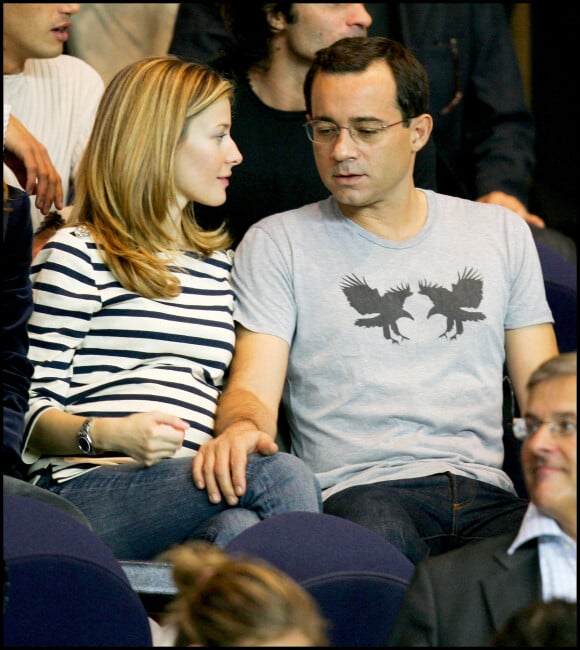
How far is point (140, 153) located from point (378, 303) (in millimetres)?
443

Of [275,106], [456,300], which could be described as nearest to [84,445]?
[456,300]

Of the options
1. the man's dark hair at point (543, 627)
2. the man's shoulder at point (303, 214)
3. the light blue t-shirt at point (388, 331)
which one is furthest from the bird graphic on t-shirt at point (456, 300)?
the man's dark hair at point (543, 627)

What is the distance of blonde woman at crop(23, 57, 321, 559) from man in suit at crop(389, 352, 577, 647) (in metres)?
0.41

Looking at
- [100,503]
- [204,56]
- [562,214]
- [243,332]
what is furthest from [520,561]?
[562,214]

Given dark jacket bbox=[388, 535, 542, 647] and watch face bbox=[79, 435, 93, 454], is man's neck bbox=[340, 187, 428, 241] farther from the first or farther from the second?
dark jacket bbox=[388, 535, 542, 647]

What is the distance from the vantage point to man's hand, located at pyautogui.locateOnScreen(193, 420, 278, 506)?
1623mm

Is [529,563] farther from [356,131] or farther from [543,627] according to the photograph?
[356,131]

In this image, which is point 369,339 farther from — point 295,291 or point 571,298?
point 571,298

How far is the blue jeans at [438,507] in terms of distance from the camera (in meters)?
1.70

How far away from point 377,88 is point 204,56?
2.91 feet

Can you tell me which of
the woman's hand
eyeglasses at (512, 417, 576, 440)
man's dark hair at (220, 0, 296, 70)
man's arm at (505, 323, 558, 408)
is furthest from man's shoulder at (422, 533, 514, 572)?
man's dark hair at (220, 0, 296, 70)

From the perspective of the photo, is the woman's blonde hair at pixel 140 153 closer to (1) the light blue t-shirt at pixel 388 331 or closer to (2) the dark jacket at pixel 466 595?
(1) the light blue t-shirt at pixel 388 331

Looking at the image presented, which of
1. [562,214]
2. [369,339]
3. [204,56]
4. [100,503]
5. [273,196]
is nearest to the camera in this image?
[100,503]

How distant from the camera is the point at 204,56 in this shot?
108 inches
